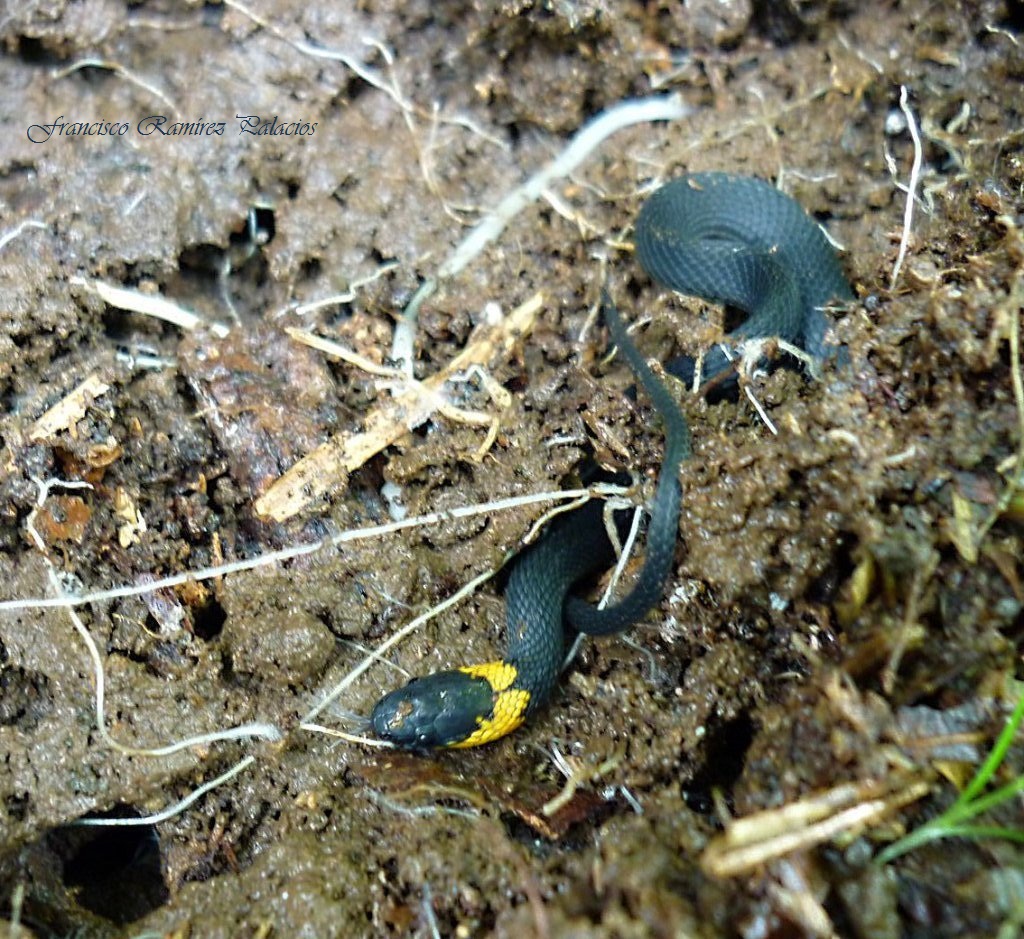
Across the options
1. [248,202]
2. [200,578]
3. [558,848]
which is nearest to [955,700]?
[558,848]

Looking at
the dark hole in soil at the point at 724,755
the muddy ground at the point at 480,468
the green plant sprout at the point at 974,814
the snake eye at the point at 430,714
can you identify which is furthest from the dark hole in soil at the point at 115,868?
the green plant sprout at the point at 974,814

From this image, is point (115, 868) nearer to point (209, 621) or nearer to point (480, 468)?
point (209, 621)

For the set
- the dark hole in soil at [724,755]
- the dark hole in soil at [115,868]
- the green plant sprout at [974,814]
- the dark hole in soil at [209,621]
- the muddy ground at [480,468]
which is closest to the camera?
the green plant sprout at [974,814]

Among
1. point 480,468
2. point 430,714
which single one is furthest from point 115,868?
point 480,468

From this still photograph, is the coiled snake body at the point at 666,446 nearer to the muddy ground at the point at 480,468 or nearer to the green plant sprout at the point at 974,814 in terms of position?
the muddy ground at the point at 480,468

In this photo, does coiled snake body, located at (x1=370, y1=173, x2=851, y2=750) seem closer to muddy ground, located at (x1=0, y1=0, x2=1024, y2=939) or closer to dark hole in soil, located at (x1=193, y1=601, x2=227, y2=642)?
muddy ground, located at (x1=0, y1=0, x2=1024, y2=939)

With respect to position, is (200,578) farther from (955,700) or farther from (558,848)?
(955,700)
